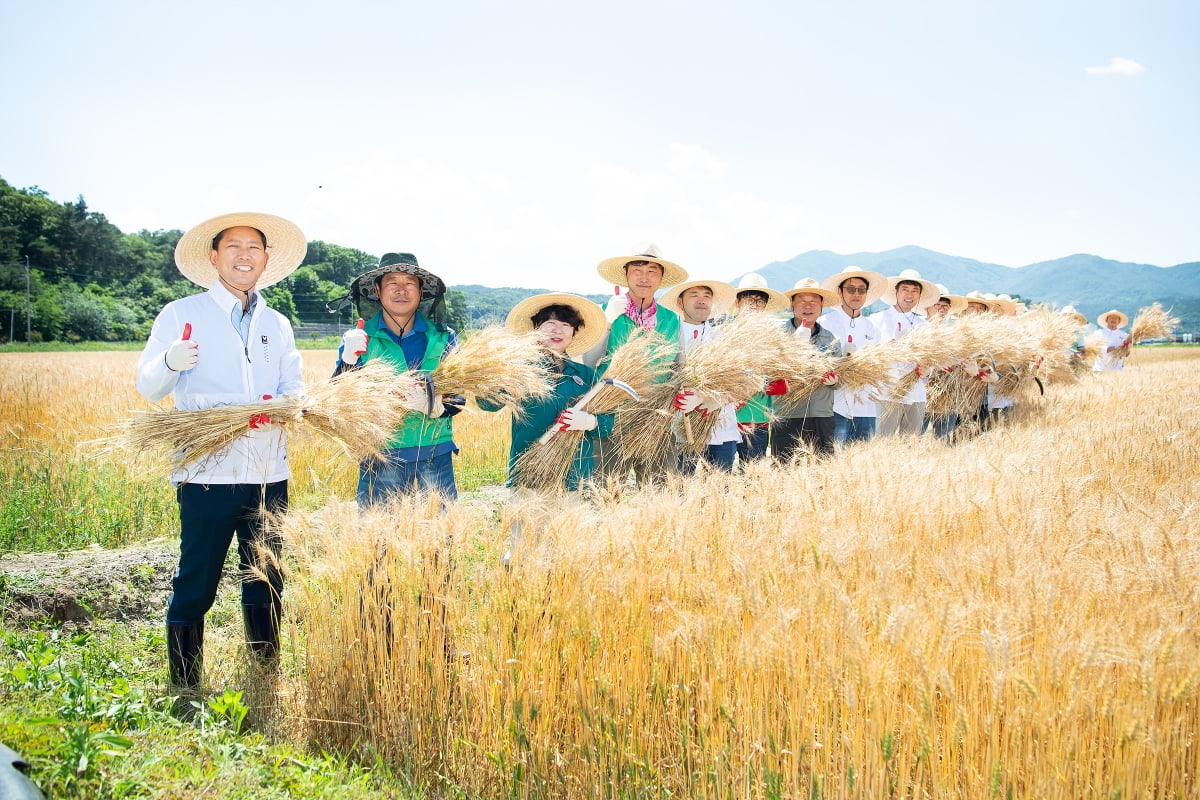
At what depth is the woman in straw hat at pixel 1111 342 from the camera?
12.0m

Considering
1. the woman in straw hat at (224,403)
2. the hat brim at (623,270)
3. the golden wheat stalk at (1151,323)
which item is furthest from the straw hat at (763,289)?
the golden wheat stalk at (1151,323)

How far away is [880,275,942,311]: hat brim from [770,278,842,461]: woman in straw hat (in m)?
1.49

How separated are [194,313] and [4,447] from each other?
4647 millimetres

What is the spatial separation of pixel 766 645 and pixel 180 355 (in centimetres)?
223

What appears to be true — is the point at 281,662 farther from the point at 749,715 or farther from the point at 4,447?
the point at 4,447

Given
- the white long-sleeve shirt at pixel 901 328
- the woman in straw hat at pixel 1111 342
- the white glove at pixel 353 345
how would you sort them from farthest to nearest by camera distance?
the woman in straw hat at pixel 1111 342
the white long-sleeve shirt at pixel 901 328
the white glove at pixel 353 345

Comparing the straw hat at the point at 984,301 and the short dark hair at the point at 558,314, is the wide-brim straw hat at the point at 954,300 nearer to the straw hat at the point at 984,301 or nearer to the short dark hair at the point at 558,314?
the straw hat at the point at 984,301

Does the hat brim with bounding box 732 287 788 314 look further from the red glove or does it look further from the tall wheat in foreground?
the red glove

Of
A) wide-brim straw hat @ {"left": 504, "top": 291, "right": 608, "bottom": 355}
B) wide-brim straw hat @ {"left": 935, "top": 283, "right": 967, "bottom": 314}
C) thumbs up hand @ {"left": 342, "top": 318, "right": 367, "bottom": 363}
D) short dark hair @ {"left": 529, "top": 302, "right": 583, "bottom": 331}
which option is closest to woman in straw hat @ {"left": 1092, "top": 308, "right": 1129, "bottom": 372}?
wide-brim straw hat @ {"left": 935, "top": 283, "right": 967, "bottom": 314}

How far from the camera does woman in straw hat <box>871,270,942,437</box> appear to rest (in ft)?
19.6

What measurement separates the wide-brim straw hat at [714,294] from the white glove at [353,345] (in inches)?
91.5

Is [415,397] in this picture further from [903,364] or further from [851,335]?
[903,364]

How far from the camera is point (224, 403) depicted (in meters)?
2.67

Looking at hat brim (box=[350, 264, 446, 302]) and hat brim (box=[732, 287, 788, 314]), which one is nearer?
hat brim (box=[350, 264, 446, 302])
